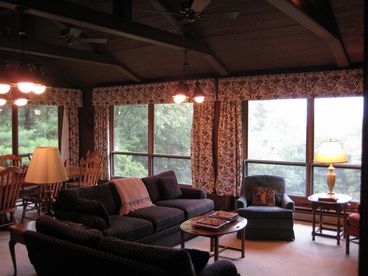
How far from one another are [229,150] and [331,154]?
2.11 m


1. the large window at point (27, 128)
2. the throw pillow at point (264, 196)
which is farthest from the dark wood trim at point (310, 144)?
the large window at point (27, 128)

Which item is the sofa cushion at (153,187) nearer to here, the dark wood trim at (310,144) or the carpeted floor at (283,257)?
the carpeted floor at (283,257)

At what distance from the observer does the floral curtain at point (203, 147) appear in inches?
275

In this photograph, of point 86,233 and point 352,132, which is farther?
point 352,132

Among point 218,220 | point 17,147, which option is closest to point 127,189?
point 218,220

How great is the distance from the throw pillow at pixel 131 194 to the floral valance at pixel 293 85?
254 centimetres

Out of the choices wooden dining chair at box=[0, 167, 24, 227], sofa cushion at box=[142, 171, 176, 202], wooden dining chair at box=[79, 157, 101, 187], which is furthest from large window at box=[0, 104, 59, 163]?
sofa cushion at box=[142, 171, 176, 202]

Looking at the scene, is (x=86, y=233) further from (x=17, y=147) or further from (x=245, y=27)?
(x=17, y=147)

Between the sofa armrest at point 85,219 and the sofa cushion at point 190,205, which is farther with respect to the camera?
the sofa cushion at point 190,205

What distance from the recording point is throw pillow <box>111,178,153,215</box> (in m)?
4.86

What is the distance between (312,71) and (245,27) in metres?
1.42

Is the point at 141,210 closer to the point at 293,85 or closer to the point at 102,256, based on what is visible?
the point at 102,256

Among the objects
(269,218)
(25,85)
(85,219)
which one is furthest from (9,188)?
(269,218)

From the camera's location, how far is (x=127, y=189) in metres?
4.98
